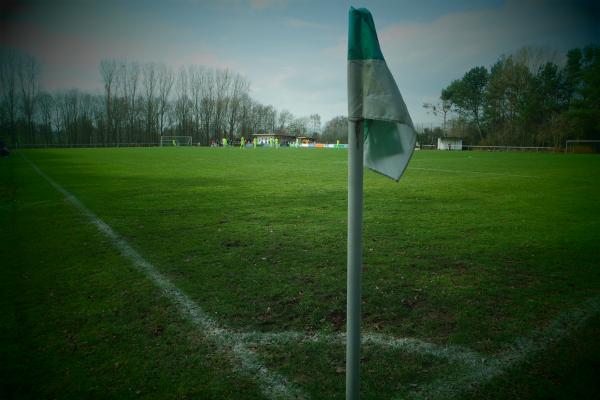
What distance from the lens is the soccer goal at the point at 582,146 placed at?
44188mm

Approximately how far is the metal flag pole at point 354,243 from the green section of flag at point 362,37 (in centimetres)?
29

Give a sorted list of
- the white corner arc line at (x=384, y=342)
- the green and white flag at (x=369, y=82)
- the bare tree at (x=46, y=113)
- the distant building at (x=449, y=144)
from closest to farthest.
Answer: the green and white flag at (x=369, y=82) → the white corner arc line at (x=384, y=342) → the distant building at (x=449, y=144) → the bare tree at (x=46, y=113)

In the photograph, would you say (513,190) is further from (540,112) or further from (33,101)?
(33,101)

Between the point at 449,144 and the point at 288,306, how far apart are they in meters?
70.9

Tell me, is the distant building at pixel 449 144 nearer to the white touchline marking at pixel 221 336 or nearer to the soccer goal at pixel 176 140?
the soccer goal at pixel 176 140

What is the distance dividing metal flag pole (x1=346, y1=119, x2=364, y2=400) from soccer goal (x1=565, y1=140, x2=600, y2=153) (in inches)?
2174

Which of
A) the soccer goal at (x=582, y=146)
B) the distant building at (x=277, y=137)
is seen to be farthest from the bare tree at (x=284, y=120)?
the soccer goal at (x=582, y=146)

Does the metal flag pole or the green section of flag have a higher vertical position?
the green section of flag

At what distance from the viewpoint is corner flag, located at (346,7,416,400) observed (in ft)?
5.26

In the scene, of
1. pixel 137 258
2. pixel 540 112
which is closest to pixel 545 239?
pixel 137 258

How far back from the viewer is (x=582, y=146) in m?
45.3

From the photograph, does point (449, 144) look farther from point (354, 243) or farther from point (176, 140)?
point (354, 243)

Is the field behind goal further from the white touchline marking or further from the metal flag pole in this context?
the metal flag pole

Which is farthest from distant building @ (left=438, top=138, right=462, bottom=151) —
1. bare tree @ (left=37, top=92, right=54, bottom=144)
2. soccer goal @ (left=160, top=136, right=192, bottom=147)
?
bare tree @ (left=37, top=92, right=54, bottom=144)
